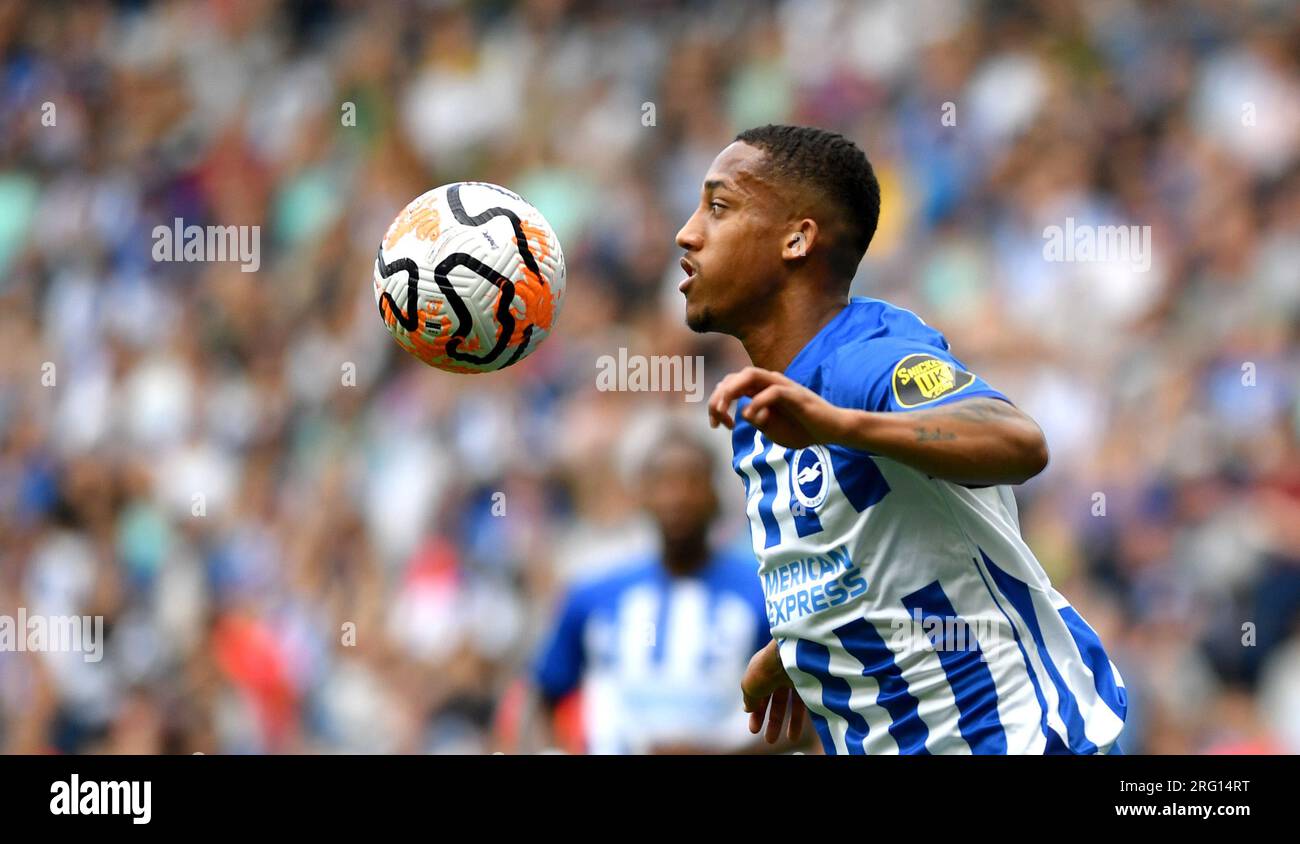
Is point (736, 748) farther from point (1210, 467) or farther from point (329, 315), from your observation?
point (329, 315)

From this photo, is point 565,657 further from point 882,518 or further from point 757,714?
point 882,518

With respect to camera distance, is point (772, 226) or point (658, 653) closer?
point (772, 226)

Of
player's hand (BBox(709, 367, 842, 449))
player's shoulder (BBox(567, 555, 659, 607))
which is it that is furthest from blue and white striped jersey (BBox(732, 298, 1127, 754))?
player's shoulder (BBox(567, 555, 659, 607))

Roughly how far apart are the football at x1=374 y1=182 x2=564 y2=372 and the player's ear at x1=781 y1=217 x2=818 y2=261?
3.06 feet

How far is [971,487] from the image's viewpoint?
4023mm

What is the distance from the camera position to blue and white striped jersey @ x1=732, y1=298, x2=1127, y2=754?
13.7 ft

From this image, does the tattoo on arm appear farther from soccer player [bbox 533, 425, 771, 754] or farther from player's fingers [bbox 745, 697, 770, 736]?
soccer player [bbox 533, 425, 771, 754]

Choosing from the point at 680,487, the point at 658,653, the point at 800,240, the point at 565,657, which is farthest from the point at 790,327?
the point at 565,657

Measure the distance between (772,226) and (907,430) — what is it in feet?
3.75

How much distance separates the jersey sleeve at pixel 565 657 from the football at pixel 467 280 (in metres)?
2.30

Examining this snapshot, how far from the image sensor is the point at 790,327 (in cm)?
470
